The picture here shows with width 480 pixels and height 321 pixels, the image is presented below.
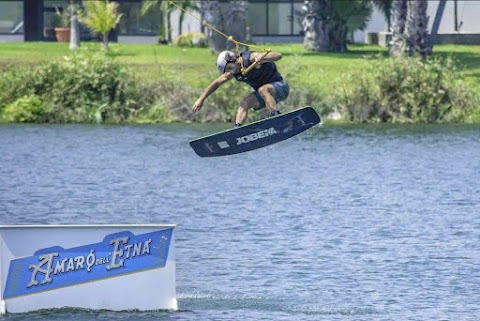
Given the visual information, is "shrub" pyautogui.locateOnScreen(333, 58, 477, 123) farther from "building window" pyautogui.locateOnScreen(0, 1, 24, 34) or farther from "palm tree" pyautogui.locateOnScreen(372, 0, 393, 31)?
"building window" pyautogui.locateOnScreen(0, 1, 24, 34)

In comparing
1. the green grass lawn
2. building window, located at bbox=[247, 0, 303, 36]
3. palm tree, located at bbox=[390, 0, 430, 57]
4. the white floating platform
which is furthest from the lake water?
building window, located at bbox=[247, 0, 303, 36]

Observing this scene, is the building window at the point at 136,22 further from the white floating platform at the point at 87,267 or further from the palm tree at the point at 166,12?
the white floating platform at the point at 87,267

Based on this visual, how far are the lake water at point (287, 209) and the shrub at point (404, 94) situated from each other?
2.76 feet

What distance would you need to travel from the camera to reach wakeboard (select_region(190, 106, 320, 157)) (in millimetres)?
34125

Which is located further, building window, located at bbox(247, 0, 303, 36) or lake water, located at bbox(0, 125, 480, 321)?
building window, located at bbox(247, 0, 303, 36)

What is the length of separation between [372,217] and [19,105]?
22249 mm

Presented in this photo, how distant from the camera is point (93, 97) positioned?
63.3 meters

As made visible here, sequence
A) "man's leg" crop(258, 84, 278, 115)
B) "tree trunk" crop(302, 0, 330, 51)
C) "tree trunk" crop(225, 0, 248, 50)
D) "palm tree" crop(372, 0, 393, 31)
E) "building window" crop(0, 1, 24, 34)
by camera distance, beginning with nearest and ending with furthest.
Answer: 1. "man's leg" crop(258, 84, 278, 115)
2. "tree trunk" crop(225, 0, 248, 50)
3. "tree trunk" crop(302, 0, 330, 51)
4. "palm tree" crop(372, 0, 393, 31)
5. "building window" crop(0, 1, 24, 34)

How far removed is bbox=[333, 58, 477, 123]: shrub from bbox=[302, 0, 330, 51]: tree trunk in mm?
13673

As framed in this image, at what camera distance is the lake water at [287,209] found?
102ft

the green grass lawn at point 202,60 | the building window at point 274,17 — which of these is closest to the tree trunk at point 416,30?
the green grass lawn at point 202,60

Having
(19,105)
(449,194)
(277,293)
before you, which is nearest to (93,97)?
(19,105)

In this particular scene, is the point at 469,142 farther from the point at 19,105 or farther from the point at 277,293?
the point at 277,293

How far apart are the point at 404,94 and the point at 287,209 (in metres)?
18.2
